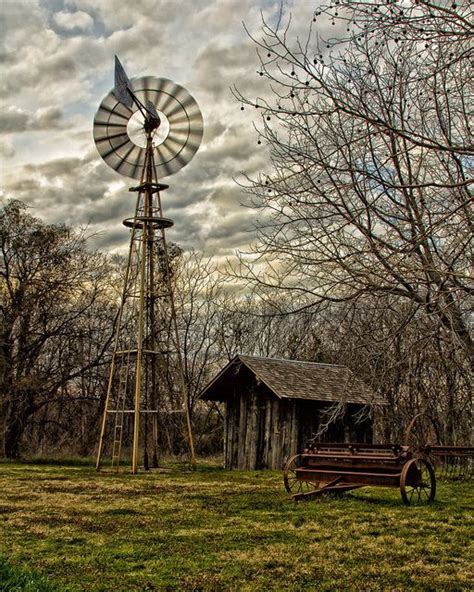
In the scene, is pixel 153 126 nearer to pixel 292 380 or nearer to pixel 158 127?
pixel 158 127

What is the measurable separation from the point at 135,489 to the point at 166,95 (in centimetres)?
1192

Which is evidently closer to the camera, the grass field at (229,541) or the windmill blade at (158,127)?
the grass field at (229,541)

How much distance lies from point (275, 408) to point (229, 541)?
12766 millimetres

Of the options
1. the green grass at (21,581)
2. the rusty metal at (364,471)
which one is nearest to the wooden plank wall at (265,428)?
the rusty metal at (364,471)

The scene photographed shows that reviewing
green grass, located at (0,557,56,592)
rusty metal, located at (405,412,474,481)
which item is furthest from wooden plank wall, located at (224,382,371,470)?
green grass, located at (0,557,56,592)

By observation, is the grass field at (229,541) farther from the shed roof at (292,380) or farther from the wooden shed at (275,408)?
the wooden shed at (275,408)

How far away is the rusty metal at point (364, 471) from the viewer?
10.9m

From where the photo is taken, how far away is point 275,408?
20.6 metres

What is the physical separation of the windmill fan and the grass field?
35.3ft

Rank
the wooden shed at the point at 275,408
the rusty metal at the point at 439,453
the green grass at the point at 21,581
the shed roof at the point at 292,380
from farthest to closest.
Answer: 1. the wooden shed at the point at 275,408
2. the shed roof at the point at 292,380
3. the rusty metal at the point at 439,453
4. the green grass at the point at 21,581

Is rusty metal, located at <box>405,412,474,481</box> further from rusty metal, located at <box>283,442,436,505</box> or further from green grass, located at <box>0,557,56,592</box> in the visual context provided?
green grass, located at <box>0,557,56,592</box>

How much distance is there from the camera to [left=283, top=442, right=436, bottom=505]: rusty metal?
431 inches

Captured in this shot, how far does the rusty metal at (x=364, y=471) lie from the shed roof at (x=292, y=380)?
22.6 ft

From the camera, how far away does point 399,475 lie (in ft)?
35.5
